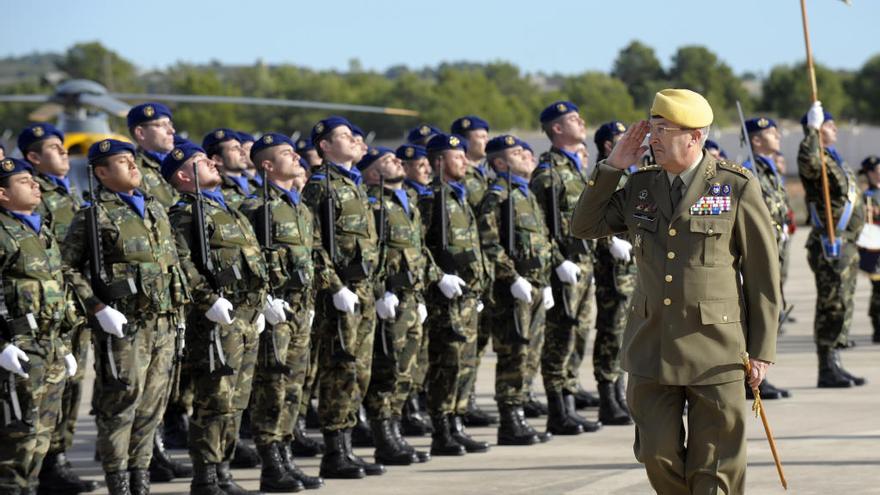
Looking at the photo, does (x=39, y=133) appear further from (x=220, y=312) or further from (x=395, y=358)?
(x=395, y=358)

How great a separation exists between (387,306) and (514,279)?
43.6 inches

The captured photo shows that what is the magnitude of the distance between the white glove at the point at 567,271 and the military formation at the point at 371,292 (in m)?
0.04

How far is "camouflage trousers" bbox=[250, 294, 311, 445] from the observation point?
824 centimetres

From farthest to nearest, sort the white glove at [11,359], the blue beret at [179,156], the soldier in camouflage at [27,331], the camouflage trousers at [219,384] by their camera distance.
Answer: the blue beret at [179,156]
the camouflage trousers at [219,384]
the soldier in camouflage at [27,331]
the white glove at [11,359]

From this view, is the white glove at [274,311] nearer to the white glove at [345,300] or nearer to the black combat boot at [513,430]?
the white glove at [345,300]

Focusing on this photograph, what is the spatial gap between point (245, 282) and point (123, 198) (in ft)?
2.51

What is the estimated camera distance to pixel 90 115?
28.7 meters

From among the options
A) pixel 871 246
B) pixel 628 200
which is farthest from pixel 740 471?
pixel 871 246

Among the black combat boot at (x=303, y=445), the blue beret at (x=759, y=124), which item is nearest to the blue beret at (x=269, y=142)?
the black combat boot at (x=303, y=445)

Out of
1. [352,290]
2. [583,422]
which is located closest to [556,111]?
[583,422]

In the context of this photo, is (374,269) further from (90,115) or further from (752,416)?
(90,115)

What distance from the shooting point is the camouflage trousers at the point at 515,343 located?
9.72 m

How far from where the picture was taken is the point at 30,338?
7164 mm

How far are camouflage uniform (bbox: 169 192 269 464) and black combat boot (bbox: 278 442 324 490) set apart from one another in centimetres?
46
